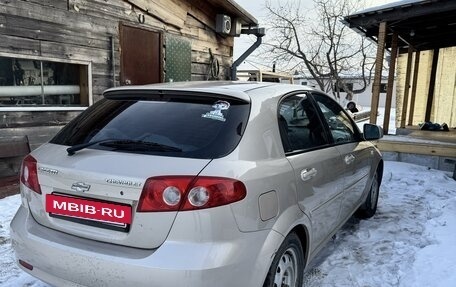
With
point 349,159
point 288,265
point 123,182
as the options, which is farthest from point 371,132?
point 123,182

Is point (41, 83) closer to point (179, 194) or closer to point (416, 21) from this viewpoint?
point (179, 194)

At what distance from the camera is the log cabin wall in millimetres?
5074

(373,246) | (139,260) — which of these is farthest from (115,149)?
(373,246)

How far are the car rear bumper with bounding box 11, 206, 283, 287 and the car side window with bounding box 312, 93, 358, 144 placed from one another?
152 centimetres

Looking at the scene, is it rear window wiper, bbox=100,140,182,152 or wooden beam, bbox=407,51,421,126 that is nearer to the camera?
rear window wiper, bbox=100,140,182,152

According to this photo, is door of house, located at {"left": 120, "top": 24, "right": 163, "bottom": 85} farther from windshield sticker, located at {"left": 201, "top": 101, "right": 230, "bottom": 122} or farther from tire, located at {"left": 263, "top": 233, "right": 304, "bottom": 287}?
tire, located at {"left": 263, "top": 233, "right": 304, "bottom": 287}

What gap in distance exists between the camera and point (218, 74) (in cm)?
910

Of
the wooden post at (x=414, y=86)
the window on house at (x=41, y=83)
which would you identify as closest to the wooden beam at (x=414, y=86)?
the wooden post at (x=414, y=86)

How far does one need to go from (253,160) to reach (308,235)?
0.87 metres

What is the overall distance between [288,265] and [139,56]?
17.6ft

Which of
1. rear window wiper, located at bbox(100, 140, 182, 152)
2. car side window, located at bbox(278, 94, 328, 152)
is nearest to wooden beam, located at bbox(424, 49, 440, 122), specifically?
car side window, located at bbox(278, 94, 328, 152)

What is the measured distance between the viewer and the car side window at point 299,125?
2578mm

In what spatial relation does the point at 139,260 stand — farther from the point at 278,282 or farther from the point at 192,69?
the point at 192,69

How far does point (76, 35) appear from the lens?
230 inches
